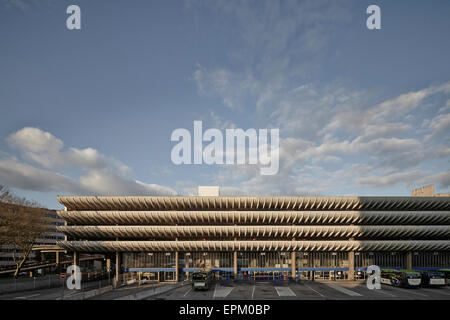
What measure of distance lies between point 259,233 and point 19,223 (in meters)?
38.6

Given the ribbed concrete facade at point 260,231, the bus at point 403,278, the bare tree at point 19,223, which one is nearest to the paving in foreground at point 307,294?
the bus at point 403,278

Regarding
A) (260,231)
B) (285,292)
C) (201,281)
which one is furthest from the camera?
(260,231)

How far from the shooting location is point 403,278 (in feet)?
111

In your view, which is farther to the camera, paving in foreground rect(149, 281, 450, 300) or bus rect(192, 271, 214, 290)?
bus rect(192, 271, 214, 290)

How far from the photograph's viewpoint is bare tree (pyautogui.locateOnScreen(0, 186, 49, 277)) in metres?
A: 44.7

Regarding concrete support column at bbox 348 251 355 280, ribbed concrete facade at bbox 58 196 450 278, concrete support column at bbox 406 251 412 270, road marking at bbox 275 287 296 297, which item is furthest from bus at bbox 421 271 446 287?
road marking at bbox 275 287 296 297

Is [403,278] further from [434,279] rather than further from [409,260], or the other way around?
[409,260]

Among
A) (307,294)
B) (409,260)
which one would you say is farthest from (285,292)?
(409,260)

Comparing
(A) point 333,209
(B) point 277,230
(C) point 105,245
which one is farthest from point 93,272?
(A) point 333,209

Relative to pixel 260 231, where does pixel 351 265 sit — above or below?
below

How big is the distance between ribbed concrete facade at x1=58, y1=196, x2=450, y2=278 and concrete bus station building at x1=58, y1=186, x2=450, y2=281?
160 mm

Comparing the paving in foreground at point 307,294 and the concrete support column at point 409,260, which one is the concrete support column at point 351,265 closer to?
the concrete support column at point 409,260

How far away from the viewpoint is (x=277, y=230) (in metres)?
45.0

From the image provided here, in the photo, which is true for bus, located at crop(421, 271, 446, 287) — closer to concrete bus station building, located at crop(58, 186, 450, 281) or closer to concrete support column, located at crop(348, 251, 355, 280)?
concrete bus station building, located at crop(58, 186, 450, 281)
